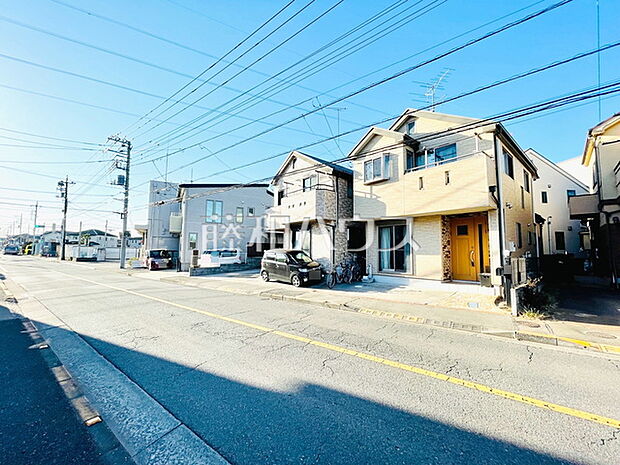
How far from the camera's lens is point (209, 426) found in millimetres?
2883

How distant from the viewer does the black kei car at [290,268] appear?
539 inches

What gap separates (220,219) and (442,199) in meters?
21.5

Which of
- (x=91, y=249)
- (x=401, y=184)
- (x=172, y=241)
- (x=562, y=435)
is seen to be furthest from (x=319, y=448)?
(x=91, y=249)

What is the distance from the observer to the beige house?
10.3m

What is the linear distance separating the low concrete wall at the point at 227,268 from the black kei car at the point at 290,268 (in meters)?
6.33

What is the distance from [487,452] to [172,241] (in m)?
33.3

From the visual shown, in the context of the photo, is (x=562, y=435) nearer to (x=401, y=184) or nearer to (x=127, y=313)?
(x=127, y=313)

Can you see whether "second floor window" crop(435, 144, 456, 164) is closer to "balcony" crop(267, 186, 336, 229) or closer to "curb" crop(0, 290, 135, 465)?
"balcony" crop(267, 186, 336, 229)

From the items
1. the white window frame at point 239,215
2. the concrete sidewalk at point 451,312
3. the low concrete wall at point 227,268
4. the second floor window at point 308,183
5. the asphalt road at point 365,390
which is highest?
the second floor window at point 308,183

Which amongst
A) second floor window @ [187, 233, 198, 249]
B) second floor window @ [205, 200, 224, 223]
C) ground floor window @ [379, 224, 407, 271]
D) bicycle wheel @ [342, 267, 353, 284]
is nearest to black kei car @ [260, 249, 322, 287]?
bicycle wheel @ [342, 267, 353, 284]

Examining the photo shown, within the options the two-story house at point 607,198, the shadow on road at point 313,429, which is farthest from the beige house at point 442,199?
the shadow on road at point 313,429

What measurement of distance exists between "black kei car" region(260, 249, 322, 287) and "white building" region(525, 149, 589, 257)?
2223cm

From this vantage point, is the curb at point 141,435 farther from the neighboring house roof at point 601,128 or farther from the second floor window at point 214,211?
the second floor window at point 214,211

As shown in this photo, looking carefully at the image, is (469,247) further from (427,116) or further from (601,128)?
(601,128)
